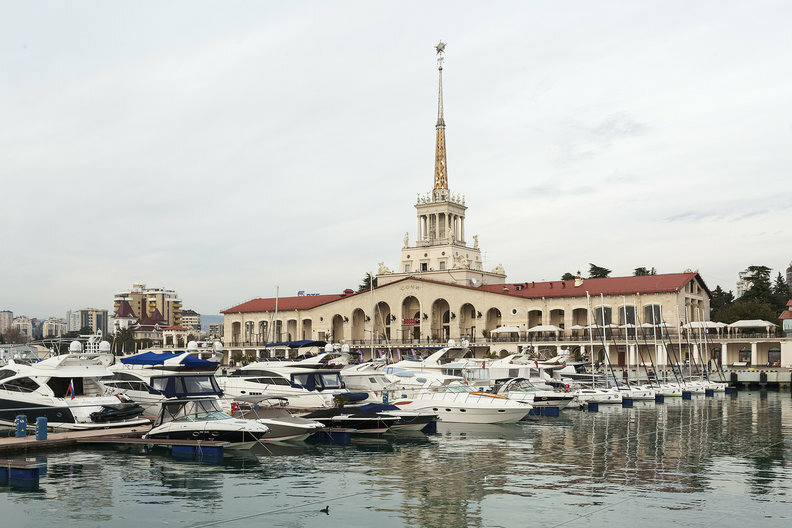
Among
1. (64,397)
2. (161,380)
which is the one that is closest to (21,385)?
(64,397)

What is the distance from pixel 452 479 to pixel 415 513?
4.67m

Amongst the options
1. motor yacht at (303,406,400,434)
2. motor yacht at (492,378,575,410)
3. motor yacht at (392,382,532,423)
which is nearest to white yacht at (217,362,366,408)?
motor yacht at (392,382,532,423)

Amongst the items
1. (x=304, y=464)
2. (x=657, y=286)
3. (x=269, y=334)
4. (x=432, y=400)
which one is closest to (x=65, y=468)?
(x=304, y=464)

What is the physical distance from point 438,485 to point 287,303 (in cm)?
9626

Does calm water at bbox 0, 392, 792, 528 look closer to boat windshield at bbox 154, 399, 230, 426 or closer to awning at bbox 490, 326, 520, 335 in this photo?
boat windshield at bbox 154, 399, 230, 426

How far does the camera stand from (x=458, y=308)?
10431 centimetres

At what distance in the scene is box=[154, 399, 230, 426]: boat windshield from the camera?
97.0 feet

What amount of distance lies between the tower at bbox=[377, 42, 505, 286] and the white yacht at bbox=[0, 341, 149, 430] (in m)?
84.4

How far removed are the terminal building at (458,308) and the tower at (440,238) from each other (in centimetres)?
15

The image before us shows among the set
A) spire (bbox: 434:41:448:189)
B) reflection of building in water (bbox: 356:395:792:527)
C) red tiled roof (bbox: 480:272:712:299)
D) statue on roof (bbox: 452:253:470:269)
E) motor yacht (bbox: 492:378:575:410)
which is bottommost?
reflection of building in water (bbox: 356:395:792:527)

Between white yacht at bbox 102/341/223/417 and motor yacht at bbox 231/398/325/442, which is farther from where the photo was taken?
white yacht at bbox 102/341/223/417

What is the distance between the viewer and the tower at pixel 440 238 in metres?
120

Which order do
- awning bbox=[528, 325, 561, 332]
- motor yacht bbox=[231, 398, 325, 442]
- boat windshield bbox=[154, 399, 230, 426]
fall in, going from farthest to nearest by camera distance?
awning bbox=[528, 325, 561, 332] → motor yacht bbox=[231, 398, 325, 442] → boat windshield bbox=[154, 399, 230, 426]

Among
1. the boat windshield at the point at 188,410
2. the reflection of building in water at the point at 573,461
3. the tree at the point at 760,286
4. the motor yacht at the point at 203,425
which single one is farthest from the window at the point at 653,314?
the boat windshield at the point at 188,410
